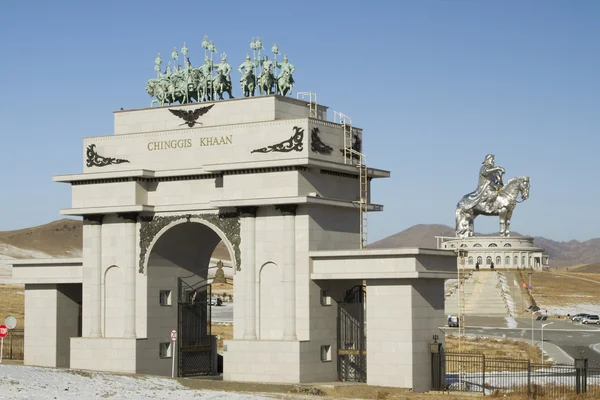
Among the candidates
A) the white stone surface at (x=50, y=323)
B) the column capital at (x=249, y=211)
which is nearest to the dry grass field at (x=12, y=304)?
the white stone surface at (x=50, y=323)

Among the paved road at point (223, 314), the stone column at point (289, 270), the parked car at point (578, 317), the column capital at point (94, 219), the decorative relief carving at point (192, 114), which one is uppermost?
the decorative relief carving at point (192, 114)

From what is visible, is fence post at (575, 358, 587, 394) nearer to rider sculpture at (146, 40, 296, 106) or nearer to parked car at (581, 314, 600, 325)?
rider sculpture at (146, 40, 296, 106)

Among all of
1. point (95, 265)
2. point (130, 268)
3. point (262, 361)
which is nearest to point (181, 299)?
point (130, 268)

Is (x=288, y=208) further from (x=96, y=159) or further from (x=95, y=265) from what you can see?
(x=96, y=159)

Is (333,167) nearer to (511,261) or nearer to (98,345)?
(98,345)

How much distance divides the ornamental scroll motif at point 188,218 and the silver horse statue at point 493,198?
290 ft

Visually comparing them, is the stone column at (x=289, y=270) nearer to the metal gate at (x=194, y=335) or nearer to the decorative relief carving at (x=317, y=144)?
the decorative relief carving at (x=317, y=144)

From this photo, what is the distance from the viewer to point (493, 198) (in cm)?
14100

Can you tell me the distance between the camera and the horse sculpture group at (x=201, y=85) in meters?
54.9

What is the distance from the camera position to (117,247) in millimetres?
57469

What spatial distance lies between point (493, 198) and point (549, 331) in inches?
1724

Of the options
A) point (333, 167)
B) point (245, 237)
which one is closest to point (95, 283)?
point (245, 237)

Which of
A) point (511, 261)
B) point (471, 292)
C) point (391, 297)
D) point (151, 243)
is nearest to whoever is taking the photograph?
point (391, 297)

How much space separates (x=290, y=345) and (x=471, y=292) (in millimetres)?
76831
